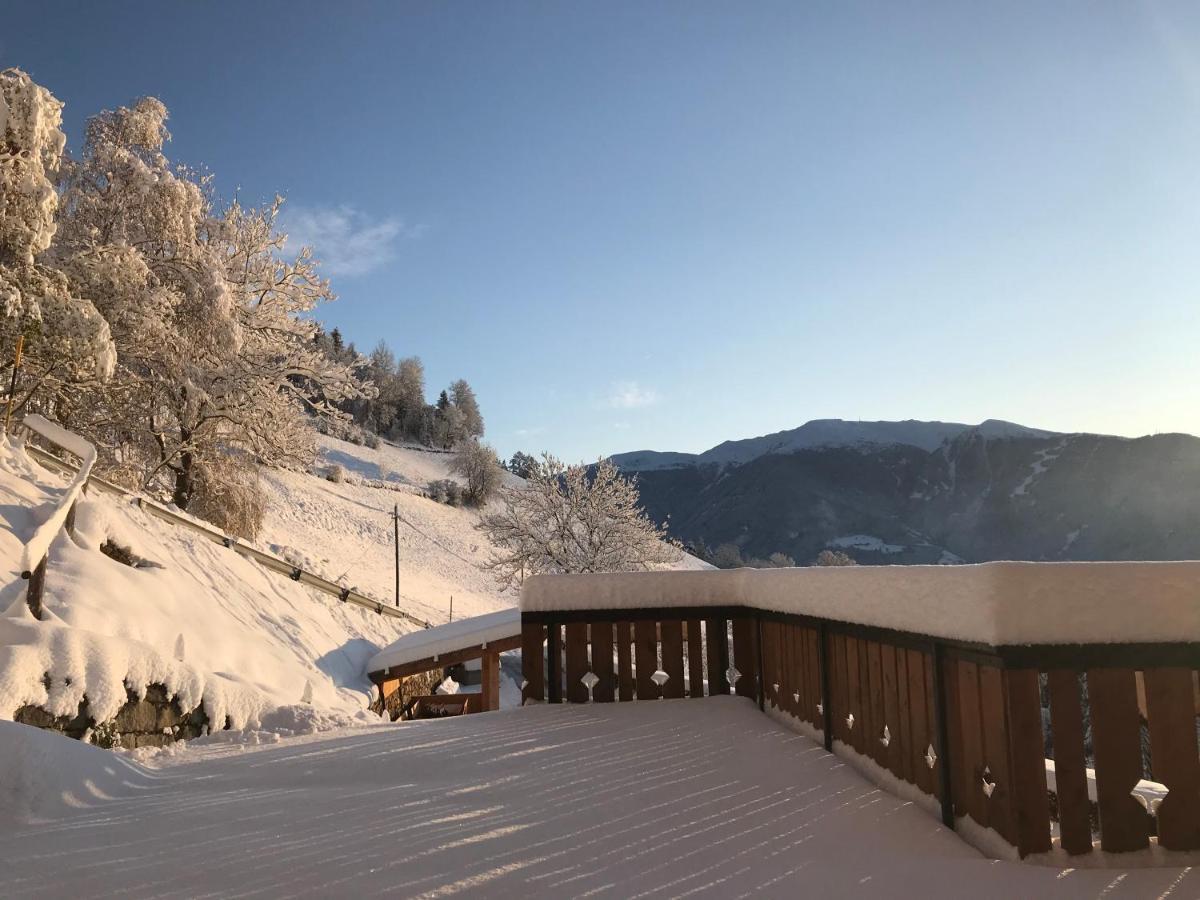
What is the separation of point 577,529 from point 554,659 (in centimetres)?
2127

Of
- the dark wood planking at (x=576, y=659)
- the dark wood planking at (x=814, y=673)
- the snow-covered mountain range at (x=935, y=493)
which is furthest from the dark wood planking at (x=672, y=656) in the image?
the snow-covered mountain range at (x=935, y=493)

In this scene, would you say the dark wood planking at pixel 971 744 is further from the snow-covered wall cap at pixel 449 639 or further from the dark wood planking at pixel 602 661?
the snow-covered wall cap at pixel 449 639

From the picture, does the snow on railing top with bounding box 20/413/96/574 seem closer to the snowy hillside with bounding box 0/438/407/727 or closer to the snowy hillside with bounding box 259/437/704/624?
the snowy hillside with bounding box 0/438/407/727

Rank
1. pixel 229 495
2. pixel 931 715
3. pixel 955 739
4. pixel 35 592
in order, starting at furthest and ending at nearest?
pixel 229 495 → pixel 35 592 → pixel 931 715 → pixel 955 739

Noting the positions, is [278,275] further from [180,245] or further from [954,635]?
[954,635]

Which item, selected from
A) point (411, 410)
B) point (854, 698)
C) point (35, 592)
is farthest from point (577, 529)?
point (411, 410)

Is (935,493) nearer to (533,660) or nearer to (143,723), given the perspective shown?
(533,660)

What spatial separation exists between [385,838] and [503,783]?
35.8 inches

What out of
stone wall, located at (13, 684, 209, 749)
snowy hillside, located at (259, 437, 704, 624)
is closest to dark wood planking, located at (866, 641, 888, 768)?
stone wall, located at (13, 684, 209, 749)

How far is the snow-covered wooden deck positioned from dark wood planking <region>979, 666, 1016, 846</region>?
0.14 metres

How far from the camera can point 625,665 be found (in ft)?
19.7

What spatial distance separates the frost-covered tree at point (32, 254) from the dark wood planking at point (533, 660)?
7757 millimetres

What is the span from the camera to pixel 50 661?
5.17 m

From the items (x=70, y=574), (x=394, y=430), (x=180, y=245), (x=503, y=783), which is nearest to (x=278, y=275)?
(x=180, y=245)
